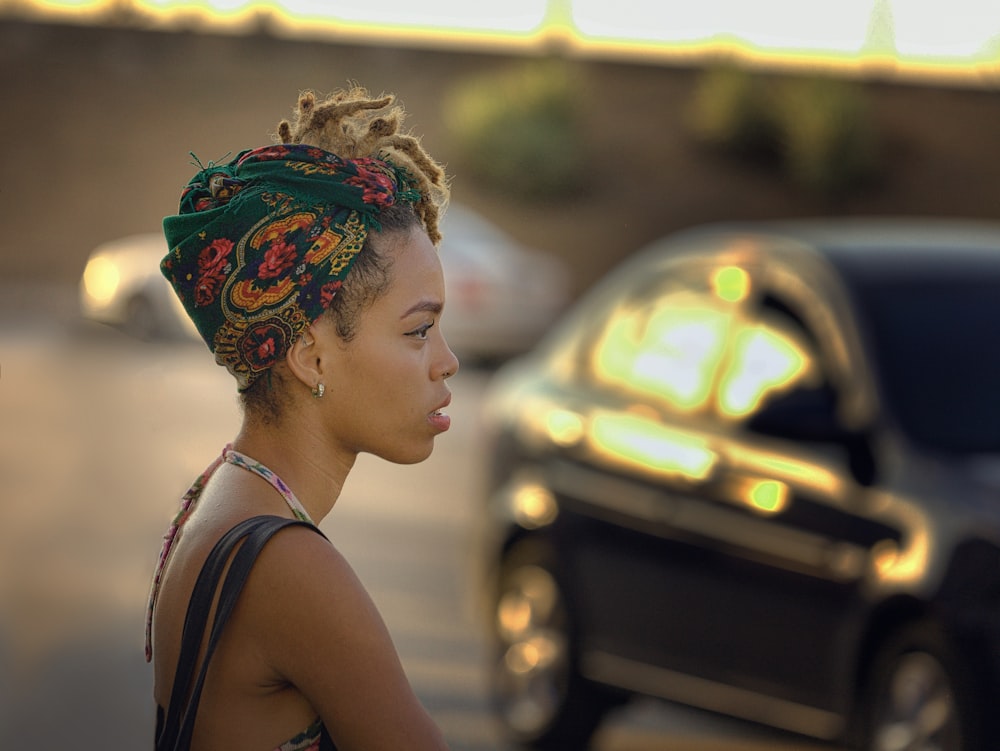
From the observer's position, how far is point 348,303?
238 centimetres

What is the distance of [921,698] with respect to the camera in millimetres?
5414

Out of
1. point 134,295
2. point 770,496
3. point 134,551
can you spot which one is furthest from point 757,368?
point 134,295

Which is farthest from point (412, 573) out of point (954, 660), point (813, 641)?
point (954, 660)

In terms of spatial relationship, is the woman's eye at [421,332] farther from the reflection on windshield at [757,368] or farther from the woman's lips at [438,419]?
the reflection on windshield at [757,368]

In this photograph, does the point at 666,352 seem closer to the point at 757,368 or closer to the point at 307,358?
the point at 757,368

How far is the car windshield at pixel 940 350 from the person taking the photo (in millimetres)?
5797

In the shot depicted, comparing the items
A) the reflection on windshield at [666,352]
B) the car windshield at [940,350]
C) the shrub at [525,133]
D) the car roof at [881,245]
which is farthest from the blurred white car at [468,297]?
the shrub at [525,133]

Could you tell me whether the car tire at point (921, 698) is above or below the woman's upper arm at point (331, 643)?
above

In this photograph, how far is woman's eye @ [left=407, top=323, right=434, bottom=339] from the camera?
242cm

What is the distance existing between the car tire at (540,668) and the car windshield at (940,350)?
152cm

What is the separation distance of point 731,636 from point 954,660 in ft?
3.51

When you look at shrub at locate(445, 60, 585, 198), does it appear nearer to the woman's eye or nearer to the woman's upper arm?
the woman's eye

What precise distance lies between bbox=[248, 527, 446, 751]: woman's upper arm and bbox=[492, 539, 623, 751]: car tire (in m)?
4.65

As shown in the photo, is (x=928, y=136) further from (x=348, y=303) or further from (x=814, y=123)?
(x=348, y=303)
